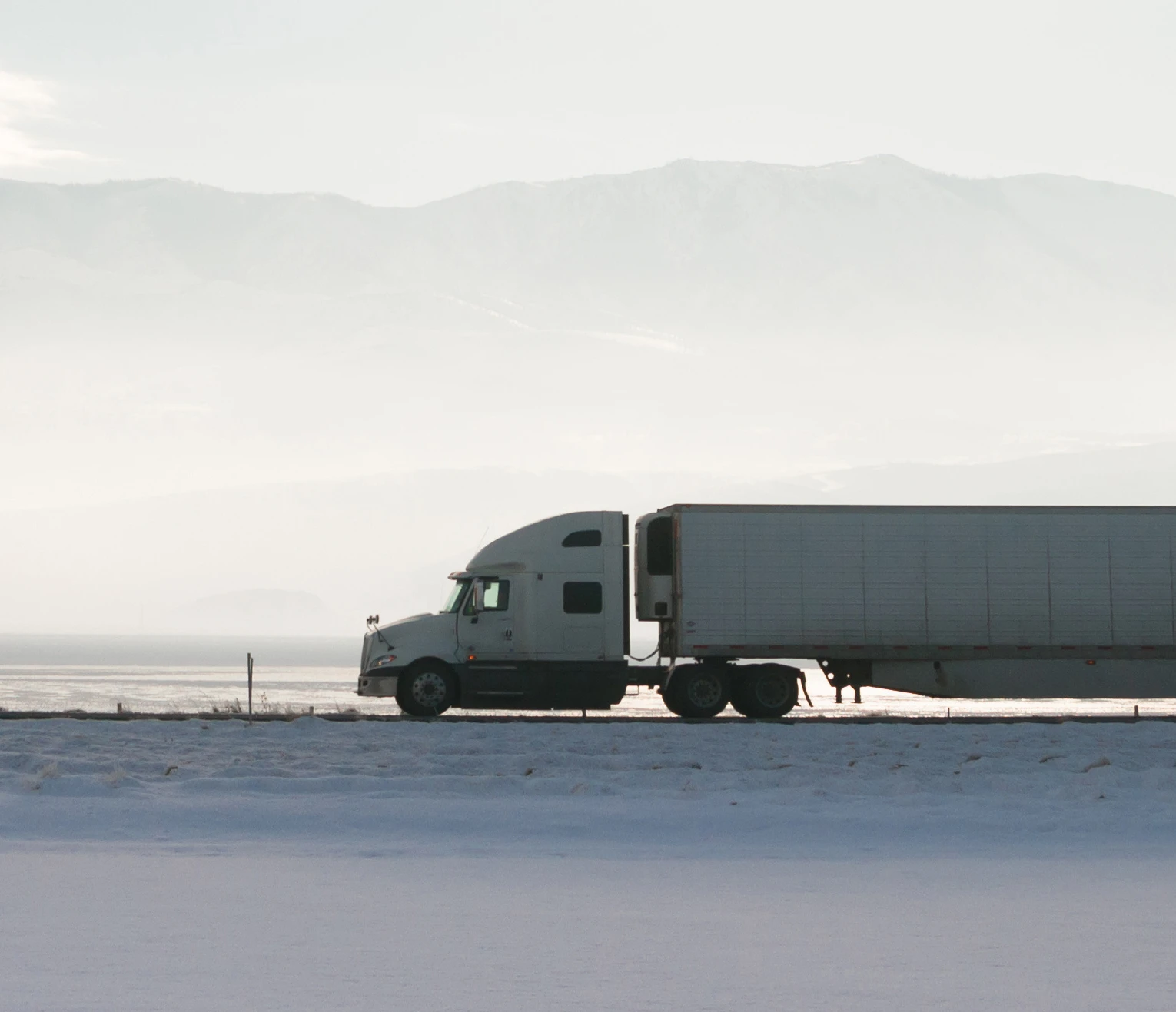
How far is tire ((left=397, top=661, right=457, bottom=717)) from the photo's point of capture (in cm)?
2638

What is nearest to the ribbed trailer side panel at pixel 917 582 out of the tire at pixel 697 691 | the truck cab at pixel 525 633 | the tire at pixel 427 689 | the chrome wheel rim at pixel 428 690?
the tire at pixel 697 691

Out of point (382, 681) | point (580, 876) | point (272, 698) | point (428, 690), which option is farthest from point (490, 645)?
point (272, 698)

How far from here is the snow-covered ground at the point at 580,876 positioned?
7.05 m

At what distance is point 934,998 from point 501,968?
80.6 inches

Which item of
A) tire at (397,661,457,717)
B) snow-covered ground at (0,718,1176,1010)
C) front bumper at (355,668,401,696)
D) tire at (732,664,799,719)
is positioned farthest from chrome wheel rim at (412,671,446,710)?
snow-covered ground at (0,718,1176,1010)

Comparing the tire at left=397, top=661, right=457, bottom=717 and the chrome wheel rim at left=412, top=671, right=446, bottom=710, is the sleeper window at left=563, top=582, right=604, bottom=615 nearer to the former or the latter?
the tire at left=397, top=661, right=457, bottom=717

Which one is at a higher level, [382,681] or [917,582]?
[917,582]

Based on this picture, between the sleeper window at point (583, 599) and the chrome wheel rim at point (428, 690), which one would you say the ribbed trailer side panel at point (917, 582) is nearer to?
the sleeper window at point (583, 599)

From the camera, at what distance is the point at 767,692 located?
2722cm

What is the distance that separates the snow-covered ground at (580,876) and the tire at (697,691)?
7342 millimetres

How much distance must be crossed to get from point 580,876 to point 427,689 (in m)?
16.2

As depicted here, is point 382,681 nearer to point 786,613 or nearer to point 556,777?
point 786,613

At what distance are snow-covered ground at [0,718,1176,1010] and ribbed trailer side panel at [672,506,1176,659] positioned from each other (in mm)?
7545

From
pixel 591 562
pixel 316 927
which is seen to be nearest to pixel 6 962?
pixel 316 927
